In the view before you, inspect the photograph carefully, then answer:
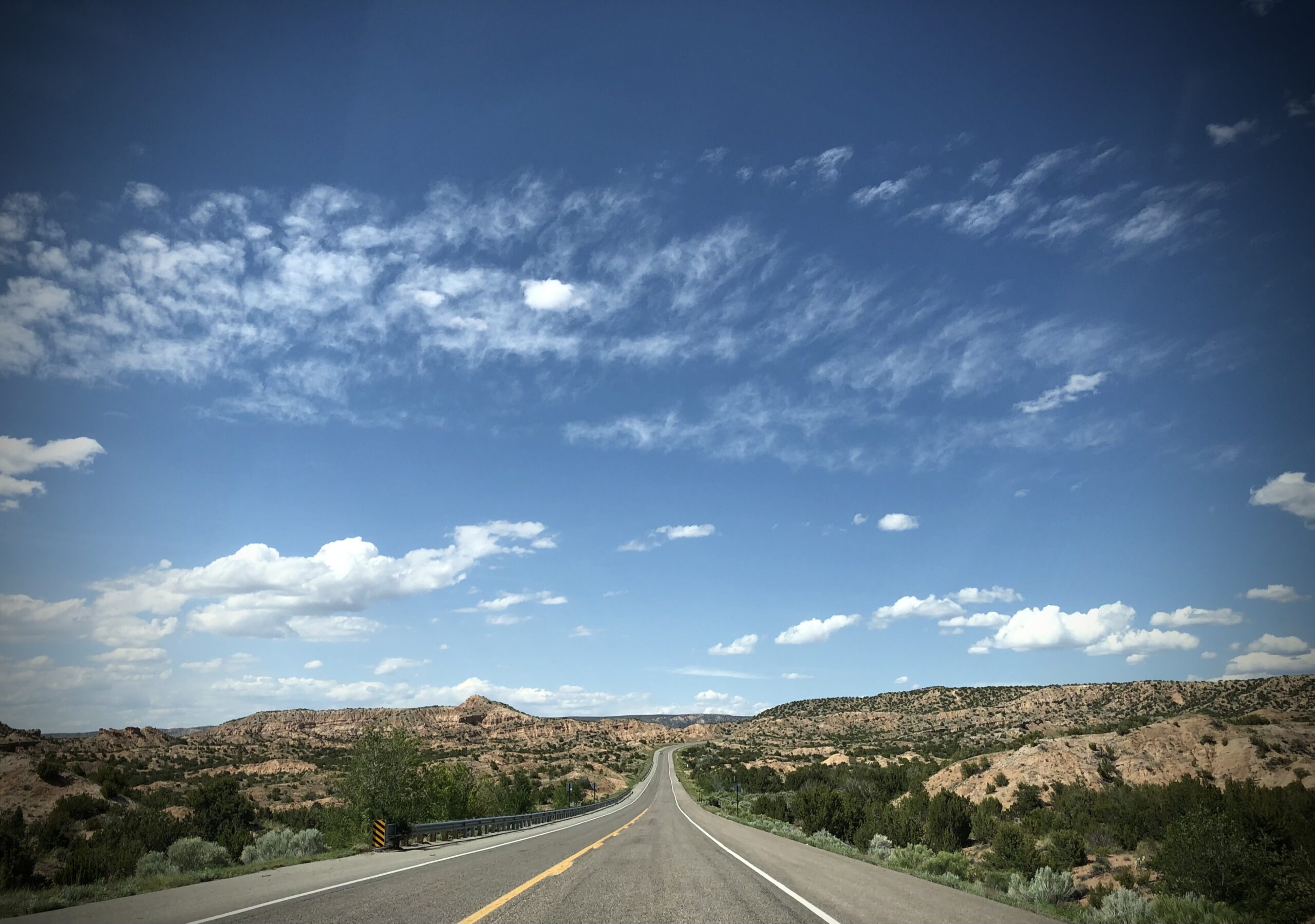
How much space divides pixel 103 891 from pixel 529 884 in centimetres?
764

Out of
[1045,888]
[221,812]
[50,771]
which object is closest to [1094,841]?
[1045,888]

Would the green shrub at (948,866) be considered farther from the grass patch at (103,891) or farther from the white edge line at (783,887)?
the grass patch at (103,891)

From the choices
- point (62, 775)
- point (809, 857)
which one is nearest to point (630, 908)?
point (809, 857)

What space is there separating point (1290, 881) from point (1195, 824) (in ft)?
6.29

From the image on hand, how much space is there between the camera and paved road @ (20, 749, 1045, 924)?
9.30 m

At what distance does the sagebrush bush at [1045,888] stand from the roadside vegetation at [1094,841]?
0.10ft

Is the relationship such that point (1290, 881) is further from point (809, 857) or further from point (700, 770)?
point (700, 770)

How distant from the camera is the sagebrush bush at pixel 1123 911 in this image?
10.2m

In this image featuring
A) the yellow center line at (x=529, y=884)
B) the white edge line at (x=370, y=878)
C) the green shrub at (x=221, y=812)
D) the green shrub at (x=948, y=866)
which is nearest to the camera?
the yellow center line at (x=529, y=884)

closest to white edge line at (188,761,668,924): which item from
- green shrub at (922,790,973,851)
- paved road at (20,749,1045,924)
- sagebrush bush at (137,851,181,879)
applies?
paved road at (20,749,1045,924)

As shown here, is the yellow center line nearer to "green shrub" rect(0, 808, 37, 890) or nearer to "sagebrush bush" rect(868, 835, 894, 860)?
"sagebrush bush" rect(868, 835, 894, 860)

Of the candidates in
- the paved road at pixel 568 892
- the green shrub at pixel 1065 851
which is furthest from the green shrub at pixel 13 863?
the green shrub at pixel 1065 851

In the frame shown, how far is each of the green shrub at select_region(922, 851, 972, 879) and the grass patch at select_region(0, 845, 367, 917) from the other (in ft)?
52.8

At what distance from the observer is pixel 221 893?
454 inches
